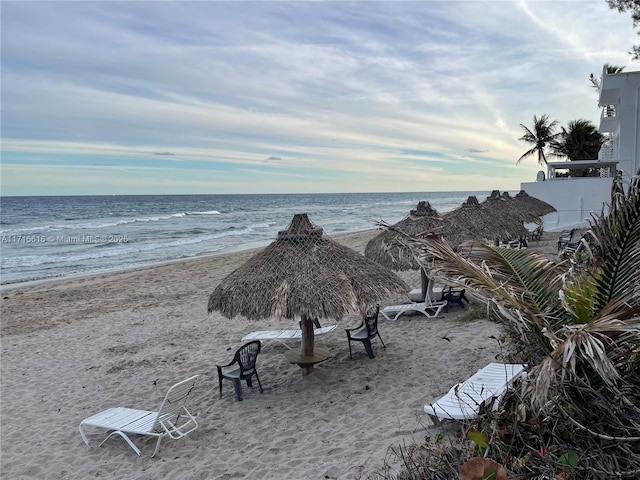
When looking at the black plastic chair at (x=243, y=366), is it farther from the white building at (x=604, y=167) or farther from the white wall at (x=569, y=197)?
the white wall at (x=569, y=197)

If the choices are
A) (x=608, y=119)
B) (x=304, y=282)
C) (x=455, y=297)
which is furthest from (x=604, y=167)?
(x=304, y=282)

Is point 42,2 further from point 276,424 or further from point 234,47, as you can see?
point 276,424

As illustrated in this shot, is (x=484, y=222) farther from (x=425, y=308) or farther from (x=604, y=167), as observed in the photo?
(x=604, y=167)

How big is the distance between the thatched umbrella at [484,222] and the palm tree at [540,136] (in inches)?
1016

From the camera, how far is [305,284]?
622 centimetres

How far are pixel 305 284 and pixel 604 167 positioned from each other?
27.1 metres

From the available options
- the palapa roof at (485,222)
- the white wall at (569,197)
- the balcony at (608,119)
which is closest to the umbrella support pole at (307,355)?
the palapa roof at (485,222)

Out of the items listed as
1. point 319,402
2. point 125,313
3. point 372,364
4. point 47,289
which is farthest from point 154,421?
point 47,289

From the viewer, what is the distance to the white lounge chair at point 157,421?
5.19 metres

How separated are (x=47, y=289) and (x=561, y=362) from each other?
1762 centimetres

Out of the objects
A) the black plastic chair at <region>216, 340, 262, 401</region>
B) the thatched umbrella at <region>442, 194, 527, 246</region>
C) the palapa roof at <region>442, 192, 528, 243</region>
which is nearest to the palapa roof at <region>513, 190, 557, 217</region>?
the palapa roof at <region>442, 192, 528, 243</region>

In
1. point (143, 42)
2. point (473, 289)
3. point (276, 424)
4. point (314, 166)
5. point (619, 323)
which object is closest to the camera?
point (619, 323)

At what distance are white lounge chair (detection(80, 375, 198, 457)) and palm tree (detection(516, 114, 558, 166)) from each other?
36.6 metres

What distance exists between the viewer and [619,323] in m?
2.10
